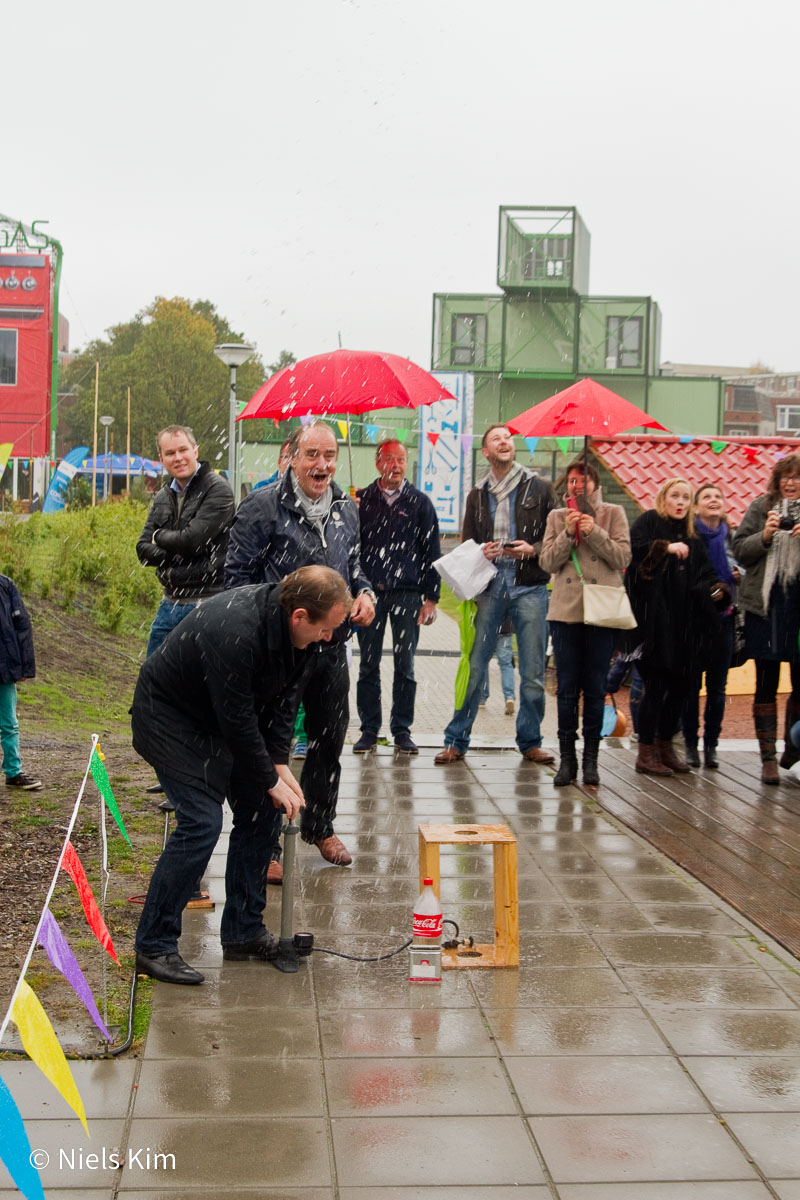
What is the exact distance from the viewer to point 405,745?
31.3 feet

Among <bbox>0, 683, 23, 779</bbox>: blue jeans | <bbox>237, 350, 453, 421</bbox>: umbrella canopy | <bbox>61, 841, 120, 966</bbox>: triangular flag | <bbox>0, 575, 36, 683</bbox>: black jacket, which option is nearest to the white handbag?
Answer: <bbox>237, 350, 453, 421</bbox>: umbrella canopy

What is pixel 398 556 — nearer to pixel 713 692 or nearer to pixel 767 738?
pixel 713 692

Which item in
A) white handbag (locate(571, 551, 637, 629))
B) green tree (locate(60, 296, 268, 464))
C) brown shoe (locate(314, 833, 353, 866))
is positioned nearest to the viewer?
brown shoe (locate(314, 833, 353, 866))

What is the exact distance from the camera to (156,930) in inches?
190

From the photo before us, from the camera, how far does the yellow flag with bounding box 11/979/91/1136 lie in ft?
9.45

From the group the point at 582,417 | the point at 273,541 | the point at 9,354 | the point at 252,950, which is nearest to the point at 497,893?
the point at 252,950

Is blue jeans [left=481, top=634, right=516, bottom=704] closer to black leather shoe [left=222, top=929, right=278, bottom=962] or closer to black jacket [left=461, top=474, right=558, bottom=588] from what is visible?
black jacket [left=461, top=474, right=558, bottom=588]

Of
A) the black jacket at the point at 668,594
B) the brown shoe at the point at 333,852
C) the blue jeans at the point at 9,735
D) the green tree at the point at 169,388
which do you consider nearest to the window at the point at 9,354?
the green tree at the point at 169,388

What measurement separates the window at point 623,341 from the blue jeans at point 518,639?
38.4m

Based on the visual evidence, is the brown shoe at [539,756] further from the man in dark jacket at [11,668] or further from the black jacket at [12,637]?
the black jacket at [12,637]

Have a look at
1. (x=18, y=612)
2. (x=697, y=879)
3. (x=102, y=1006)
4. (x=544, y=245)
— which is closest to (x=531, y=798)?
(x=697, y=879)

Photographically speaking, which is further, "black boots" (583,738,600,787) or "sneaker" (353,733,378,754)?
"sneaker" (353,733,378,754)

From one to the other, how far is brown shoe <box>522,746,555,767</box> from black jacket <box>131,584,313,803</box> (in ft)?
15.2

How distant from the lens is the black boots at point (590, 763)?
859cm
